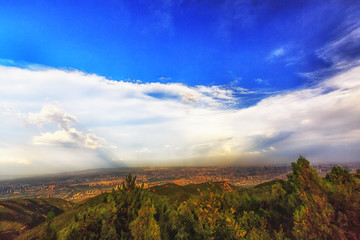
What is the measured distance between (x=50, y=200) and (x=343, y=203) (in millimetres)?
222253

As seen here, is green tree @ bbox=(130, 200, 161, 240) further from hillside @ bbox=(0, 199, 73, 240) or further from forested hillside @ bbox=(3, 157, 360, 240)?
hillside @ bbox=(0, 199, 73, 240)

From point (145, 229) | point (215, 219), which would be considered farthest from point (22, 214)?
point (215, 219)

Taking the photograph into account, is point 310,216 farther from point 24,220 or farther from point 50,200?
point 50,200

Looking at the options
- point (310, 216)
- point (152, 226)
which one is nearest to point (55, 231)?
point (152, 226)

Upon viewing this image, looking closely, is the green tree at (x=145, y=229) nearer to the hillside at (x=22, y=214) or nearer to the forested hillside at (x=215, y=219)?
the forested hillside at (x=215, y=219)

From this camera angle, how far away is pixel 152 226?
13.1m

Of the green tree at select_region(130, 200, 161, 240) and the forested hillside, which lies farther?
the green tree at select_region(130, 200, 161, 240)

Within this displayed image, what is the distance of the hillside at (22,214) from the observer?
11799 centimetres

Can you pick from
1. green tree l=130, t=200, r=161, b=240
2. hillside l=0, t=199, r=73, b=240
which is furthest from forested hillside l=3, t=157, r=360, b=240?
hillside l=0, t=199, r=73, b=240

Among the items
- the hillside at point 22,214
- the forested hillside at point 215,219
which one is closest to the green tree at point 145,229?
the forested hillside at point 215,219

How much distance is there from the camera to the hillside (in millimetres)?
117994

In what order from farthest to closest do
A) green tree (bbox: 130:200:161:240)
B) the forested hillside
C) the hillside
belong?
the hillside
green tree (bbox: 130:200:161:240)
the forested hillside

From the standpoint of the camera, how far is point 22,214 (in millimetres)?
137500

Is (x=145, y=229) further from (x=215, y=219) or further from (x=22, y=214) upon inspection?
(x=22, y=214)
